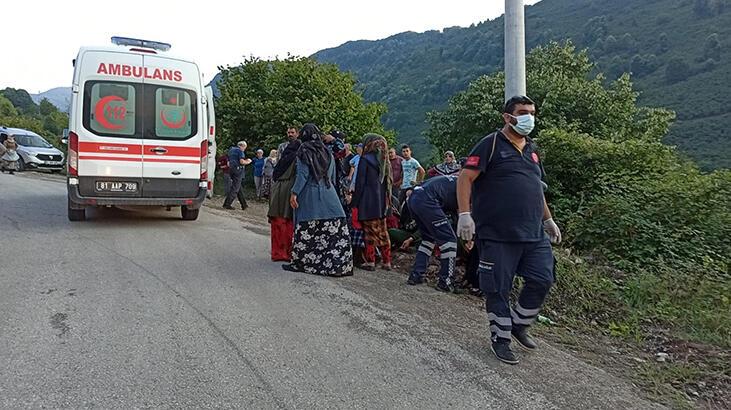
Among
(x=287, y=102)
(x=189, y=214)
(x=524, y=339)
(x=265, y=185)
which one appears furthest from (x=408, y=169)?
(x=287, y=102)

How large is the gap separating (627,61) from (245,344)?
219 ft

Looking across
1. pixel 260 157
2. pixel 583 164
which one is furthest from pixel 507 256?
pixel 260 157

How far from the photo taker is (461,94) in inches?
827

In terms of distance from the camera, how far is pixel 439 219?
20.5 ft

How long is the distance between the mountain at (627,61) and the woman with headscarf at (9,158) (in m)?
15.4

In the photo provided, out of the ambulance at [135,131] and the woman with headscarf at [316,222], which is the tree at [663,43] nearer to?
the ambulance at [135,131]

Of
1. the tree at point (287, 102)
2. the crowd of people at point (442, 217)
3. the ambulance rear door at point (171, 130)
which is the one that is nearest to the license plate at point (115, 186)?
the ambulance rear door at point (171, 130)

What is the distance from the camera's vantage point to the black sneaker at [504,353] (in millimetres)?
4195

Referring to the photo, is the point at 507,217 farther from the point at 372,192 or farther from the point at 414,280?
the point at 372,192

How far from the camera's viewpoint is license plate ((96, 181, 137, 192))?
8750mm

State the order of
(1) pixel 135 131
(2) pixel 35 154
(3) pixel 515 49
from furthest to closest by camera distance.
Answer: (2) pixel 35 154, (1) pixel 135 131, (3) pixel 515 49

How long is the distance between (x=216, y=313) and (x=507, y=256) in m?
2.50

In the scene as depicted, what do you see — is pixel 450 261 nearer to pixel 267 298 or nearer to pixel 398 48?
pixel 267 298

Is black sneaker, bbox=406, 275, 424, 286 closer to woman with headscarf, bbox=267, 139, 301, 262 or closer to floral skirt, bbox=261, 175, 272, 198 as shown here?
woman with headscarf, bbox=267, 139, 301, 262
